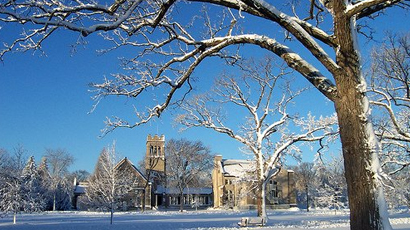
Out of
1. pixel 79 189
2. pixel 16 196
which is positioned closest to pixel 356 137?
pixel 16 196

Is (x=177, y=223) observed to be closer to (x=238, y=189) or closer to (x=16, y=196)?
(x=16, y=196)

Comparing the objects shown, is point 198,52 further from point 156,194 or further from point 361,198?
point 156,194

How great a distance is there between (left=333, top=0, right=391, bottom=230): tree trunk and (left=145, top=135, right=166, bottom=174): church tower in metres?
67.3

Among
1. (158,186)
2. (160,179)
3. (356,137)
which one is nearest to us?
(356,137)

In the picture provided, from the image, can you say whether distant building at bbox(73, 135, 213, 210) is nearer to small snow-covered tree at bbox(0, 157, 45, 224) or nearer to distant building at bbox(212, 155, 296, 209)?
distant building at bbox(212, 155, 296, 209)

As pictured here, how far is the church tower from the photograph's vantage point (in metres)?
71.8

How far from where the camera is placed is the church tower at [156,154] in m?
71.8

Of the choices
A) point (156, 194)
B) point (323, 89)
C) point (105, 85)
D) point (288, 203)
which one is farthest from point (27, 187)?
point (288, 203)

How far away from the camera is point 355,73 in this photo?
5.53 meters

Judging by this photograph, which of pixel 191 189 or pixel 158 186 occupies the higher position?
pixel 158 186

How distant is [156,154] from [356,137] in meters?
68.5

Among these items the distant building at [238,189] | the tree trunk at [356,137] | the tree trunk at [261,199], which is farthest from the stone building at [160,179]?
the tree trunk at [356,137]

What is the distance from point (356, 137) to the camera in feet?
17.4

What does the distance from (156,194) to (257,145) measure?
160ft
